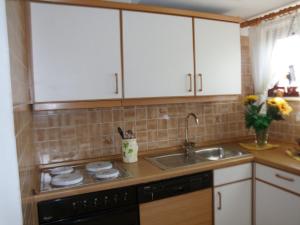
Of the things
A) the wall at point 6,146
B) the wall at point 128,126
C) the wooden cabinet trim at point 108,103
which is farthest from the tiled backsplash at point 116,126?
the wall at point 6,146

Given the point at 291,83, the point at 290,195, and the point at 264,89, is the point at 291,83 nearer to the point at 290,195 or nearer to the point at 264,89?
the point at 264,89

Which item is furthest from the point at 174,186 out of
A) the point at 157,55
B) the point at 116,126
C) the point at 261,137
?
the point at 261,137

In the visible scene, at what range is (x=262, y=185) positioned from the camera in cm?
188

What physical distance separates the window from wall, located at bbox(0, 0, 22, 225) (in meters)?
2.25

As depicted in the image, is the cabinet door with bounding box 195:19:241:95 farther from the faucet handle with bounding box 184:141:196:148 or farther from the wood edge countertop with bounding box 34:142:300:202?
the wood edge countertop with bounding box 34:142:300:202

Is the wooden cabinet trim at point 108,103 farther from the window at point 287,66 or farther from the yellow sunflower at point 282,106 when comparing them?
the window at point 287,66

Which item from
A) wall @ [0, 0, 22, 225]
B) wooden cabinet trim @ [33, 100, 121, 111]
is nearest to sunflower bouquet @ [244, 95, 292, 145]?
wooden cabinet trim @ [33, 100, 121, 111]

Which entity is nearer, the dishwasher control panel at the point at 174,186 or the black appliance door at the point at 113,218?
the black appliance door at the point at 113,218

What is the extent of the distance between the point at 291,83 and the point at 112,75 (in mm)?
1705

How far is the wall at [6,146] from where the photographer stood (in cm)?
59

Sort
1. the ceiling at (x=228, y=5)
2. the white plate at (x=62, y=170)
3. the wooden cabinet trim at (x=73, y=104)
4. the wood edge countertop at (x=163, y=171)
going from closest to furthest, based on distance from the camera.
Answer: the wood edge countertop at (x=163, y=171)
the wooden cabinet trim at (x=73, y=104)
the white plate at (x=62, y=170)
the ceiling at (x=228, y=5)

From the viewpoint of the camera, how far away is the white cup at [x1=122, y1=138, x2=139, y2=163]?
183 centimetres

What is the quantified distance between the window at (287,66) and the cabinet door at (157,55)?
3.13 ft

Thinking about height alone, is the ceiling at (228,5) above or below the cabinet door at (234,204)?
above
